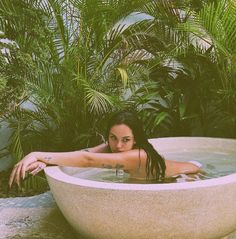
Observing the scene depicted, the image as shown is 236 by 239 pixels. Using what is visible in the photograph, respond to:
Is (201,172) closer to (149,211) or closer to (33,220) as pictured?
(149,211)

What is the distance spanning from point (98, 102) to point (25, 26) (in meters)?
1.04

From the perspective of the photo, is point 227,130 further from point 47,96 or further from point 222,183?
point 222,183

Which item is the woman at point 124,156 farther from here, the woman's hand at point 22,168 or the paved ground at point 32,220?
the paved ground at point 32,220

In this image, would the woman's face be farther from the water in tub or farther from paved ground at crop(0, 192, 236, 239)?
paved ground at crop(0, 192, 236, 239)

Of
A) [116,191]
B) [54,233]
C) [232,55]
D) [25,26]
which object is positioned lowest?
[54,233]

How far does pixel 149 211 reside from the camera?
288 cm

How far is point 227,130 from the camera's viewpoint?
5.34 m

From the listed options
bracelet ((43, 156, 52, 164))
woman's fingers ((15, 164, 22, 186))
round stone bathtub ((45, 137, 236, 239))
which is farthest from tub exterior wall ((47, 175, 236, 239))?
woman's fingers ((15, 164, 22, 186))

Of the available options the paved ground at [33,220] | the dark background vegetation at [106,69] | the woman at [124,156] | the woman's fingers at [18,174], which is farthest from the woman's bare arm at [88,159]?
the dark background vegetation at [106,69]

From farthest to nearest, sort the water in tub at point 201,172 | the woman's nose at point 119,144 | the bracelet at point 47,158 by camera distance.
Result: the water in tub at point 201,172, the woman's nose at point 119,144, the bracelet at point 47,158

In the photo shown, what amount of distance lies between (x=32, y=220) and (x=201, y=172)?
1.40 meters

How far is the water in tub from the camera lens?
12.1 feet

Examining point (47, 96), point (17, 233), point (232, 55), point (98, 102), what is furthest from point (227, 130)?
point (17, 233)

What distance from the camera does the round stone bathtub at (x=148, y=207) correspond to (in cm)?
286
